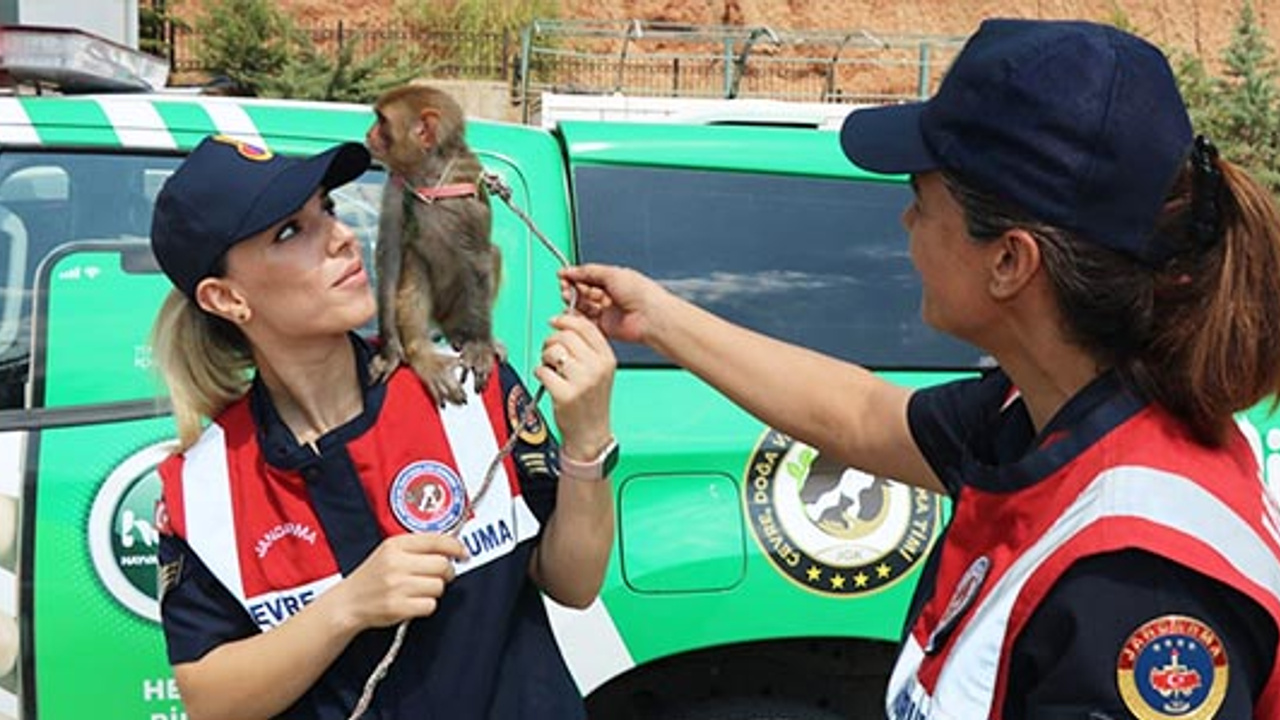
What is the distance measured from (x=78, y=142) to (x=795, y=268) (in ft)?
4.79

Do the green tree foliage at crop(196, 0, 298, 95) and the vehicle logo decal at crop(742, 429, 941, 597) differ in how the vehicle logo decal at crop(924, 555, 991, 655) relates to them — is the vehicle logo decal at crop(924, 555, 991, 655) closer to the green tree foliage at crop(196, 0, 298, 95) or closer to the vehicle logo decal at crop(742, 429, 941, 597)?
the vehicle logo decal at crop(742, 429, 941, 597)

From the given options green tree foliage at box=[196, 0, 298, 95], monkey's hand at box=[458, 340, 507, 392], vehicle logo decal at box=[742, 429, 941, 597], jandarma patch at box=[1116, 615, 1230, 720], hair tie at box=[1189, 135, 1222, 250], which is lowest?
green tree foliage at box=[196, 0, 298, 95]

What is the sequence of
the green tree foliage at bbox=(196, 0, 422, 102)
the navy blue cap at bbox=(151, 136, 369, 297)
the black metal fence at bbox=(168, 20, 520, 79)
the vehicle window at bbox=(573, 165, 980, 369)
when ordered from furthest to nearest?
the black metal fence at bbox=(168, 20, 520, 79), the green tree foliage at bbox=(196, 0, 422, 102), the vehicle window at bbox=(573, 165, 980, 369), the navy blue cap at bbox=(151, 136, 369, 297)

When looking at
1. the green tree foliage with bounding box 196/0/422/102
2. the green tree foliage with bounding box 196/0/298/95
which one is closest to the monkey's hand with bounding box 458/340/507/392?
the green tree foliage with bounding box 196/0/422/102

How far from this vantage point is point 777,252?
278 centimetres

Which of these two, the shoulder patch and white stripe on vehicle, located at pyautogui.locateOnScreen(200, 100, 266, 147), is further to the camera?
white stripe on vehicle, located at pyautogui.locateOnScreen(200, 100, 266, 147)

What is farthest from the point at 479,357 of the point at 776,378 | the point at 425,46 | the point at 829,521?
the point at 425,46

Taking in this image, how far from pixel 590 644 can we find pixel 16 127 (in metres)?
1.47

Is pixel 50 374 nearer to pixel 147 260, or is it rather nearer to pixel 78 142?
pixel 147 260

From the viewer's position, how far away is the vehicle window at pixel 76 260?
236 cm

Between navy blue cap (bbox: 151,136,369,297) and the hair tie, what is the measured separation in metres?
1.00

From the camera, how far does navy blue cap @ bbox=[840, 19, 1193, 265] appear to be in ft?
3.64

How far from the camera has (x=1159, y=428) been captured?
113 cm

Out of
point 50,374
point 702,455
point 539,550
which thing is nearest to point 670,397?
point 702,455
